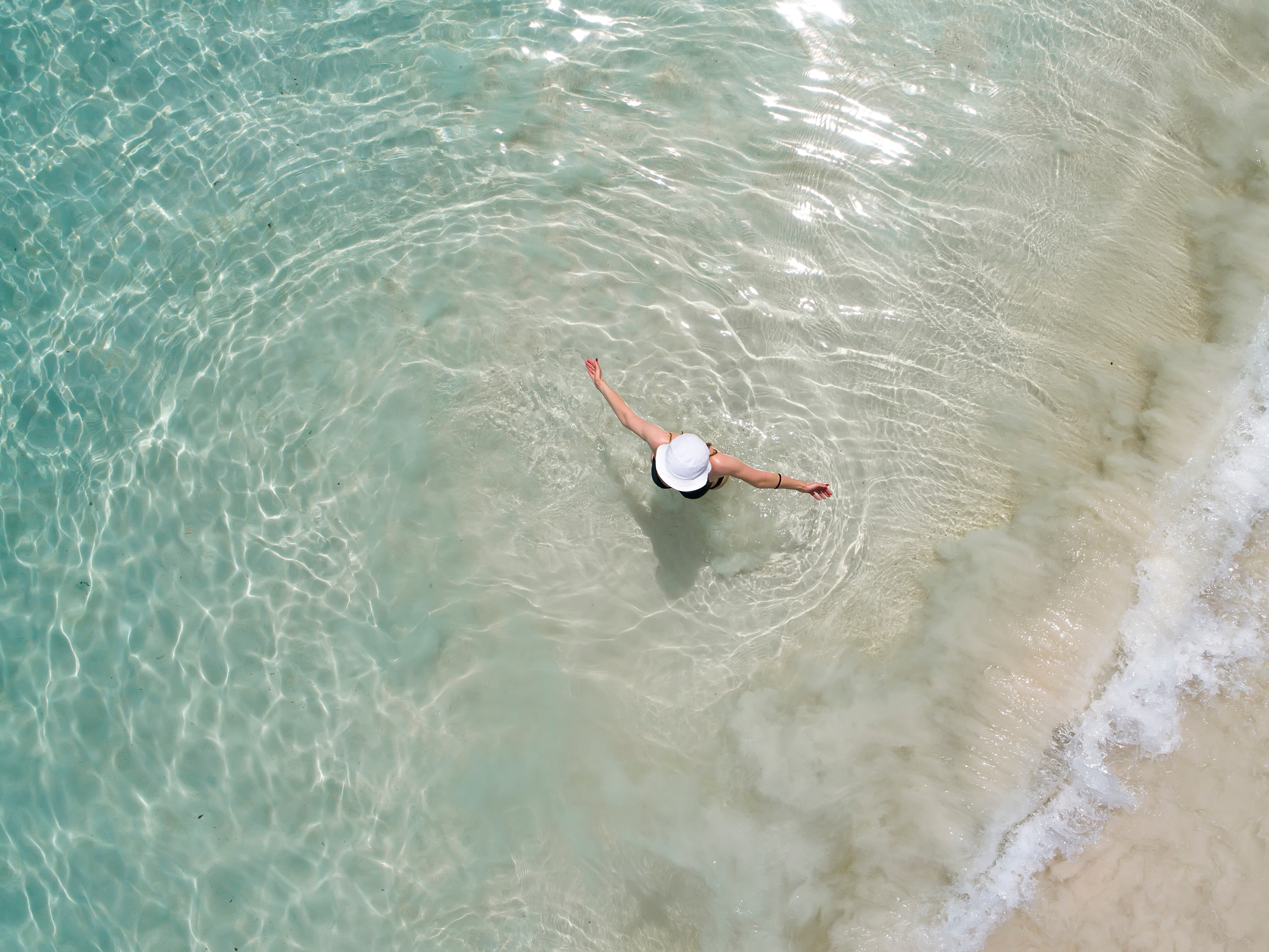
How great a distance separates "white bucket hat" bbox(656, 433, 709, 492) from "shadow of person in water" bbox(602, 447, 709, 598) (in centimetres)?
94

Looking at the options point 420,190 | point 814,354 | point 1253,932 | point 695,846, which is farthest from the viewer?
point 420,190

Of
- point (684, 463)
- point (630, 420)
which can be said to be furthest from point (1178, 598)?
point (630, 420)

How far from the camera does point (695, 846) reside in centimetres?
457

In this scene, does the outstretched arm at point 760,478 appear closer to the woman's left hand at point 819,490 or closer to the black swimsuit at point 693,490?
the woman's left hand at point 819,490

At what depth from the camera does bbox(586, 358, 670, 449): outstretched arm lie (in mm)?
4617

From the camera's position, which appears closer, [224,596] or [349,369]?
[224,596]

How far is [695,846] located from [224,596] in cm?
372

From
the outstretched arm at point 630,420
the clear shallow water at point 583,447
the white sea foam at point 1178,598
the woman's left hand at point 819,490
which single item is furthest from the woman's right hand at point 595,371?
the white sea foam at point 1178,598

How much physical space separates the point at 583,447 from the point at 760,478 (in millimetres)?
1429

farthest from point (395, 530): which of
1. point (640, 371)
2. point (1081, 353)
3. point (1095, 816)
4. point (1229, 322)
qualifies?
point (1229, 322)

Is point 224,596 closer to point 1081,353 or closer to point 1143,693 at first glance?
point 1143,693

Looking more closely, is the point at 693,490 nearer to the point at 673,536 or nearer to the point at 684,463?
the point at 684,463

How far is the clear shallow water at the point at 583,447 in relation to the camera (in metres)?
4.60

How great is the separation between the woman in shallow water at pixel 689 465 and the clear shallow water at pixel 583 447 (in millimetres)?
527
